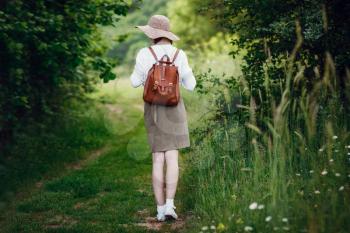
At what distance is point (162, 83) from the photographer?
5.66m

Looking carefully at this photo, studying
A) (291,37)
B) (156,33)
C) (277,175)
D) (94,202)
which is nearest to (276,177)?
(277,175)

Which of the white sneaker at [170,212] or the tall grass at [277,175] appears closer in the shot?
the tall grass at [277,175]

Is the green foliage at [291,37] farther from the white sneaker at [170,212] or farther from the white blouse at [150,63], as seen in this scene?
the white sneaker at [170,212]

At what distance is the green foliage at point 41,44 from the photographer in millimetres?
7910

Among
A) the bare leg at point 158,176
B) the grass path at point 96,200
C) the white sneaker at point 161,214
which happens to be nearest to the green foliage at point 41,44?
the grass path at point 96,200

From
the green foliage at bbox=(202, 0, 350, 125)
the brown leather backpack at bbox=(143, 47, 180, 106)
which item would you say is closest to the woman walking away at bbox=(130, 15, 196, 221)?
the brown leather backpack at bbox=(143, 47, 180, 106)

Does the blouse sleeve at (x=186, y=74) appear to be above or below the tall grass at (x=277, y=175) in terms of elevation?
above

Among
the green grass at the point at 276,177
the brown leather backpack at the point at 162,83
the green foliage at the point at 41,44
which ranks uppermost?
the green foliage at the point at 41,44

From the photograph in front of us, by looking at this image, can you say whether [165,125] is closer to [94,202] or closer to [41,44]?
[94,202]

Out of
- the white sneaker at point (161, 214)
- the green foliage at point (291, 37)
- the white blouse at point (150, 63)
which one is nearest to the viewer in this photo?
the white blouse at point (150, 63)

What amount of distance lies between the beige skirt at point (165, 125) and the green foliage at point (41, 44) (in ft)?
8.49

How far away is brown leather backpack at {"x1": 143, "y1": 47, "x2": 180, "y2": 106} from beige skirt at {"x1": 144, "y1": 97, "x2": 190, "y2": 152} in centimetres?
14

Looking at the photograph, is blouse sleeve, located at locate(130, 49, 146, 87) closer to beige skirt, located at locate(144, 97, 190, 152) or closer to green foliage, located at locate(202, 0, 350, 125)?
beige skirt, located at locate(144, 97, 190, 152)

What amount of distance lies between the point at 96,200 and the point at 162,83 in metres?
2.20
